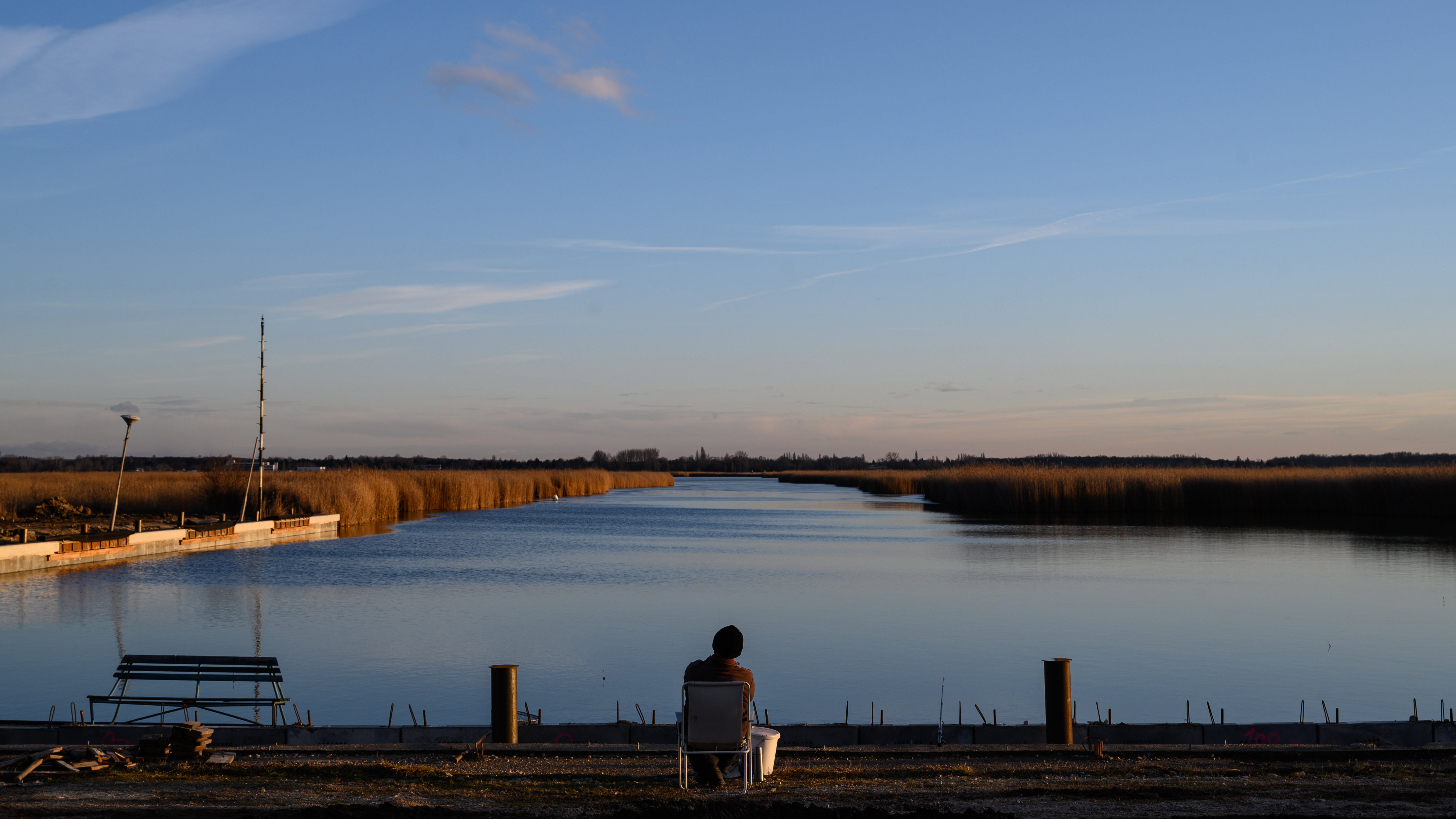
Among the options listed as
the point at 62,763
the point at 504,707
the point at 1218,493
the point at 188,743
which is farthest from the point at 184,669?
the point at 1218,493

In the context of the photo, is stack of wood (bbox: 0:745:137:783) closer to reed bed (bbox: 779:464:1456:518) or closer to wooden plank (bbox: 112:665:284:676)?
wooden plank (bbox: 112:665:284:676)

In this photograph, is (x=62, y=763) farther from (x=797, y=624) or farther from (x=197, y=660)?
(x=797, y=624)

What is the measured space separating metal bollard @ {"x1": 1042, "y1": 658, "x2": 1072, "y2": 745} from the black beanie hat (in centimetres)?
272

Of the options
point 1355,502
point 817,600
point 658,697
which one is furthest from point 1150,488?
point 658,697

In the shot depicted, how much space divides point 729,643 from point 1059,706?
9.59 ft

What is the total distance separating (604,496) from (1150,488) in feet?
149

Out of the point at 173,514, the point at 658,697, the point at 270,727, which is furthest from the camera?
the point at 173,514

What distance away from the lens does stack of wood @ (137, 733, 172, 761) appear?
6621mm

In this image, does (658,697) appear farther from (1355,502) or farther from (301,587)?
(1355,502)

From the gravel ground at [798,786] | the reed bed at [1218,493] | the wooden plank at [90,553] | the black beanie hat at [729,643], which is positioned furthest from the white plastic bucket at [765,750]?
the reed bed at [1218,493]

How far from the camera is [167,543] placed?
84.0 ft

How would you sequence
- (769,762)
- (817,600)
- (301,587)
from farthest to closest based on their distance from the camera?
(301,587) → (817,600) → (769,762)

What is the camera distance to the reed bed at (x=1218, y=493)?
36.8m

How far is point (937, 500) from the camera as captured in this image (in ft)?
193
